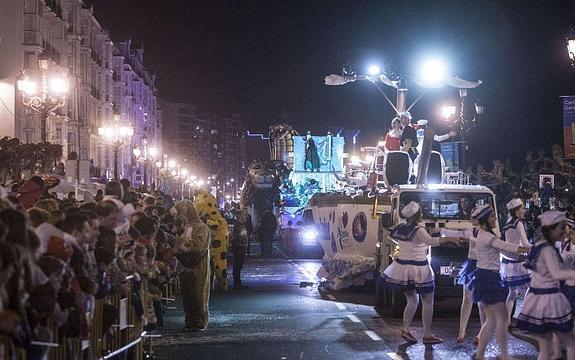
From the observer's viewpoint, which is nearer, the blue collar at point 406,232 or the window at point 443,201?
the blue collar at point 406,232

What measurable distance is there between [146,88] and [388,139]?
85758 millimetres

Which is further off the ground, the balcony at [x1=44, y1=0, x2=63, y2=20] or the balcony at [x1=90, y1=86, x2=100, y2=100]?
the balcony at [x1=44, y1=0, x2=63, y2=20]

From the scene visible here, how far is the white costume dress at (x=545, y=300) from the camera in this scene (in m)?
9.29

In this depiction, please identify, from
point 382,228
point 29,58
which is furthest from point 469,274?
point 29,58

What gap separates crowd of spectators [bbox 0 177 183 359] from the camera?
5.86 meters

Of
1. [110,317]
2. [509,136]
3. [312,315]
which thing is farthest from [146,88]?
[110,317]

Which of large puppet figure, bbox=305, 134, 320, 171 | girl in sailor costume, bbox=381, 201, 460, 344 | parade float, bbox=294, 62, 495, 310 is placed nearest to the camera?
girl in sailor costume, bbox=381, 201, 460, 344

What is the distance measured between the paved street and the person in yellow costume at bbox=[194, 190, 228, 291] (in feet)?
2.14

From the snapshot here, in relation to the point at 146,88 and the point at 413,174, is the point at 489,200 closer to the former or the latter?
the point at 413,174

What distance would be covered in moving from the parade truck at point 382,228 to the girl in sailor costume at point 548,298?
5042 mm

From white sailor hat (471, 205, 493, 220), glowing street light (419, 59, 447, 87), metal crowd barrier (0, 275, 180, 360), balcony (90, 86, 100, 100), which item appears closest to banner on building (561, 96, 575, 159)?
glowing street light (419, 59, 447, 87)

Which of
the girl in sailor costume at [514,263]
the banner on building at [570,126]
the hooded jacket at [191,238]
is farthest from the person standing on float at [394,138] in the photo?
the girl in sailor costume at [514,263]

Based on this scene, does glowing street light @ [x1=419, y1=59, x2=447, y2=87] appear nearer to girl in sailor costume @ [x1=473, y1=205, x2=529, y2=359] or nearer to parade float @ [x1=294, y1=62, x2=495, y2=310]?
parade float @ [x1=294, y1=62, x2=495, y2=310]

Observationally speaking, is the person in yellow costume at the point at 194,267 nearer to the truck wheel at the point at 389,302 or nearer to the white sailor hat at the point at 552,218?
the truck wheel at the point at 389,302
